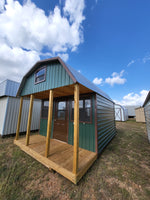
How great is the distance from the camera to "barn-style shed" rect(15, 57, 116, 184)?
87.0 inches

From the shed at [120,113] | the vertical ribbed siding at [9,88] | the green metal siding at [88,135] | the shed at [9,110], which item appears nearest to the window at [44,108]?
the shed at [9,110]

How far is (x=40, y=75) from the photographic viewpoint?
12.2 ft

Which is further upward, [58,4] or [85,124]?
[58,4]

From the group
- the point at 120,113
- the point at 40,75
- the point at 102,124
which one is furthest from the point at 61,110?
the point at 120,113

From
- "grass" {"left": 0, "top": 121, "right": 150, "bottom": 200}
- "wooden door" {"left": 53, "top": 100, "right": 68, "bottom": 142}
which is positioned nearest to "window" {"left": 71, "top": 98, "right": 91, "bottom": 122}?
"wooden door" {"left": 53, "top": 100, "right": 68, "bottom": 142}

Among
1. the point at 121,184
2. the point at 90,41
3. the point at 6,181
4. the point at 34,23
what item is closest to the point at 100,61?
the point at 90,41

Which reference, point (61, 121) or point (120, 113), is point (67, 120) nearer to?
point (61, 121)

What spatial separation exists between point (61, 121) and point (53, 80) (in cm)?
251

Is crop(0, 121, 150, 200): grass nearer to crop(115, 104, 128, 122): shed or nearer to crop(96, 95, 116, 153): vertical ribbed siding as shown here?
crop(96, 95, 116, 153): vertical ribbed siding

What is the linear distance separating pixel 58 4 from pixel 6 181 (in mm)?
10013

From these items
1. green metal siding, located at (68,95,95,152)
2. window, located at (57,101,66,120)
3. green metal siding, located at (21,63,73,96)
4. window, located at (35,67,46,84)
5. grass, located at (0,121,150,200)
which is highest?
window, located at (35,67,46,84)

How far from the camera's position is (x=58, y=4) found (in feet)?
18.0

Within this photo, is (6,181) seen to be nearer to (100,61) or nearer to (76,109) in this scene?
(76,109)

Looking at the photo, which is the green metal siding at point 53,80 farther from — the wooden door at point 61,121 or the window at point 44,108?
the window at point 44,108
